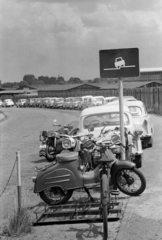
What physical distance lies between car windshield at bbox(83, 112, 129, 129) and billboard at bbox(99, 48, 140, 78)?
4.15 metres

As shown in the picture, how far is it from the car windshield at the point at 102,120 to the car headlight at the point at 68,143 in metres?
3.53

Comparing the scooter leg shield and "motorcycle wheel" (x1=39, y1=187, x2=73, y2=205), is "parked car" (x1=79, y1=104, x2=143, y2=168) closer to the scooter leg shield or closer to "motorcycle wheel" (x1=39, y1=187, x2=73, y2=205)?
"motorcycle wheel" (x1=39, y1=187, x2=73, y2=205)

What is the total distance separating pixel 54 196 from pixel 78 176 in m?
0.63

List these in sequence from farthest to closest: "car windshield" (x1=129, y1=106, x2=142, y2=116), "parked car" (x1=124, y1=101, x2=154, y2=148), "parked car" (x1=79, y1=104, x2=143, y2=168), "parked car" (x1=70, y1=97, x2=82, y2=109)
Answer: "parked car" (x1=70, y1=97, x2=82, y2=109) → "car windshield" (x1=129, y1=106, x2=142, y2=116) → "parked car" (x1=124, y1=101, x2=154, y2=148) → "parked car" (x1=79, y1=104, x2=143, y2=168)

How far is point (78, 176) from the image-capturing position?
812 centimetres

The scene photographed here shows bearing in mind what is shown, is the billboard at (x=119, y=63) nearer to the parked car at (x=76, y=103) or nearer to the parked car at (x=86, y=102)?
the parked car at (x=86, y=102)

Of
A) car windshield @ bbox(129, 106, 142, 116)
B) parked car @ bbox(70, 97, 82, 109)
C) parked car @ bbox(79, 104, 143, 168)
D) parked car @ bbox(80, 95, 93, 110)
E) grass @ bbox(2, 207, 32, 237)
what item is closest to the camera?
grass @ bbox(2, 207, 32, 237)

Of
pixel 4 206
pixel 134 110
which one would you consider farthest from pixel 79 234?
pixel 134 110

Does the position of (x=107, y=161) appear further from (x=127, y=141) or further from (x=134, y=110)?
(x=134, y=110)

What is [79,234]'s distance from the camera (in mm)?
6918

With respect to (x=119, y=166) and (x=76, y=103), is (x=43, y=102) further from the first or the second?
(x=119, y=166)

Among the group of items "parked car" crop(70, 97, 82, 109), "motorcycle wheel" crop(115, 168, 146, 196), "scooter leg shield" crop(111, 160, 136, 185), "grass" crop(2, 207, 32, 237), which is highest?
"scooter leg shield" crop(111, 160, 136, 185)

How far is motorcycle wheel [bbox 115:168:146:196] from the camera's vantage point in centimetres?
814

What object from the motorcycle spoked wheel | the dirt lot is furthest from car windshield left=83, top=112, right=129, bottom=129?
the dirt lot
